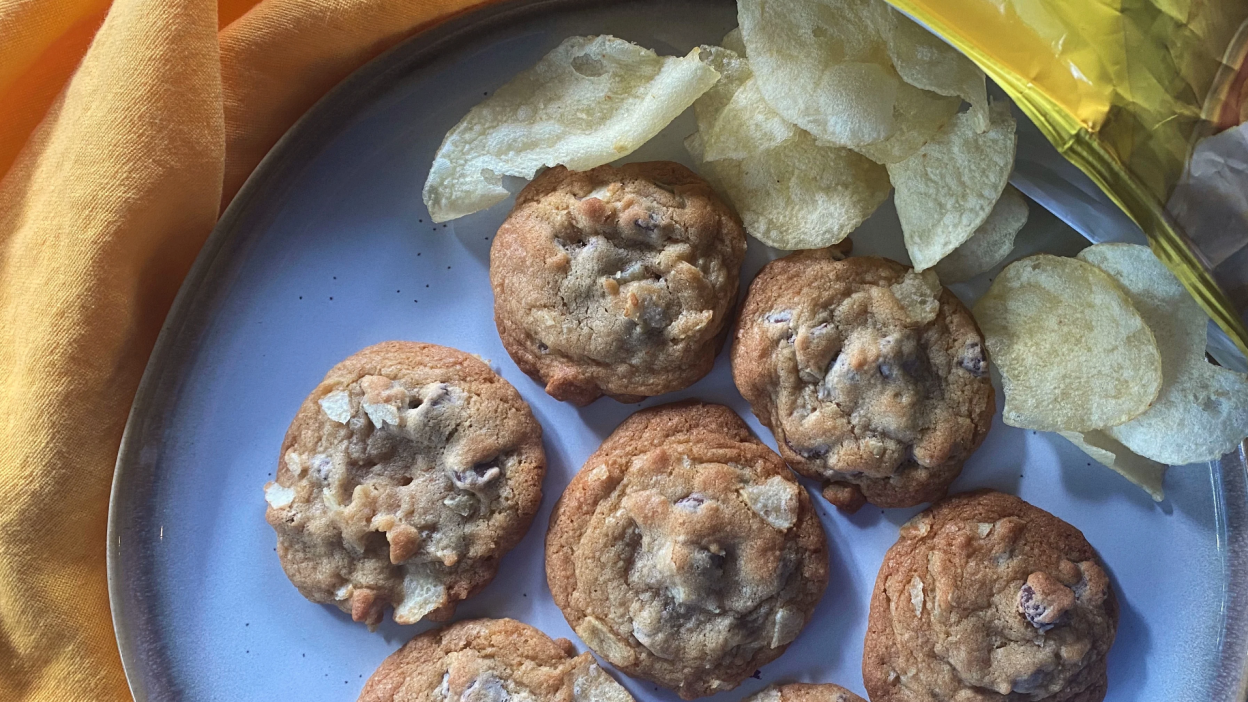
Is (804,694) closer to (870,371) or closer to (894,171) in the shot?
(870,371)

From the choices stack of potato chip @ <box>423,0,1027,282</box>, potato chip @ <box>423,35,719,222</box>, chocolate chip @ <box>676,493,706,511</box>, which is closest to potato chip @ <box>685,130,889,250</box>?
stack of potato chip @ <box>423,0,1027,282</box>

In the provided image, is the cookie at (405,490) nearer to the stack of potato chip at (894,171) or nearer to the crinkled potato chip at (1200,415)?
the stack of potato chip at (894,171)

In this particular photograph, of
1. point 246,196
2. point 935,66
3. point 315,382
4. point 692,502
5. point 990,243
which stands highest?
point 935,66

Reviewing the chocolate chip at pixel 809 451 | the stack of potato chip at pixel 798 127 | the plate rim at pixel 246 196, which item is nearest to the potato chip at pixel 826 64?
the stack of potato chip at pixel 798 127

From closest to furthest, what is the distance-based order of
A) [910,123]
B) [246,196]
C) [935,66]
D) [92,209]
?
[935,66] < [910,123] < [92,209] < [246,196]

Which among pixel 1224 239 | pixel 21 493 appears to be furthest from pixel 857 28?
pixel 21 493

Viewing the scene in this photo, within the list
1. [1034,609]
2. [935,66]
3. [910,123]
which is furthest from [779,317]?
[1034,609]
